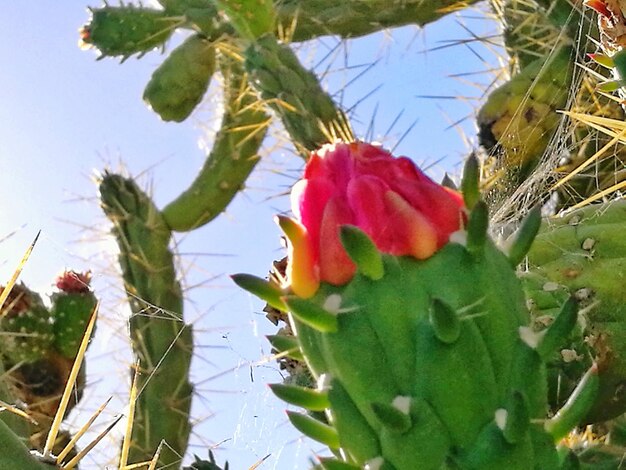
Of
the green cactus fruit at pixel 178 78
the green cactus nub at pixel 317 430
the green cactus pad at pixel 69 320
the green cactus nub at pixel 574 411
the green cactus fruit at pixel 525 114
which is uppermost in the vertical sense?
the green cactus fruit at pixel 178 78

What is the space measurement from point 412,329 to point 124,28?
75.5 inches

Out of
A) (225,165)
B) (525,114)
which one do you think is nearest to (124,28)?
(225,165)

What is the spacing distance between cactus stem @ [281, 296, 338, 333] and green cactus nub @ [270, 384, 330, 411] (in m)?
0.06

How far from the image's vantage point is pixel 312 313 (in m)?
0.62

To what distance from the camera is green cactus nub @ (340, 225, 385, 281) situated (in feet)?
1.99

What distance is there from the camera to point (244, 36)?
195cm

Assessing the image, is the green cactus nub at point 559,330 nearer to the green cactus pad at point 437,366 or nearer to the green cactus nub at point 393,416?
the green cactus pad at point 437,366

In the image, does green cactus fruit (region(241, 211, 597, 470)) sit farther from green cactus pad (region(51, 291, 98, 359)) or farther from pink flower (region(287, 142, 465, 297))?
green cactus pad (region(51, 291, 98, 359))

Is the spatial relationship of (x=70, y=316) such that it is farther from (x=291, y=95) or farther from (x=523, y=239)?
(x=523, y=239)

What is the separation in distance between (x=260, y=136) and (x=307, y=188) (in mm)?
1906

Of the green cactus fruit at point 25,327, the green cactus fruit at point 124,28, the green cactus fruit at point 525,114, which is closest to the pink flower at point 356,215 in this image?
the green cactus fruit at point 525,114

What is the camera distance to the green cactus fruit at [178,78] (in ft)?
7.81

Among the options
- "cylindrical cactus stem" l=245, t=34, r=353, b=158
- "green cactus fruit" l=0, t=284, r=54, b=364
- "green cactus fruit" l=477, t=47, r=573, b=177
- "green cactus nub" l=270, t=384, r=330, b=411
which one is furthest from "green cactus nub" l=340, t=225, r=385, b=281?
"green cactus fruit" l=0, t=284, r=54, b=364

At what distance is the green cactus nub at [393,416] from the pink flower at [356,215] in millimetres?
98
